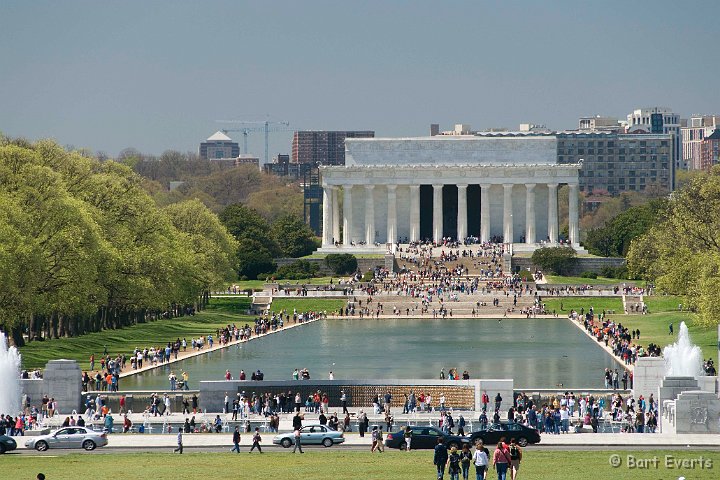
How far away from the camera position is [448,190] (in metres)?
179

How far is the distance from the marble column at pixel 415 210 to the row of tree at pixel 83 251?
5598cm

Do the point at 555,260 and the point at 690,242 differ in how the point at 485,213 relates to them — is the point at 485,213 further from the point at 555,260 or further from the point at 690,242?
the point at 690,242

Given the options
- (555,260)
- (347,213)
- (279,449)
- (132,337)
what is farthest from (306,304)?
(279,449)

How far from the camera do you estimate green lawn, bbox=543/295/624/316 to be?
387 ft

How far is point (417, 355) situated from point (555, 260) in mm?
63740

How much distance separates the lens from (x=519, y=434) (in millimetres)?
49781

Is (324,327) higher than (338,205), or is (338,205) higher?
(338,205)

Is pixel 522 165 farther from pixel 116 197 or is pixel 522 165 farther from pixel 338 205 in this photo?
pixel 116 197

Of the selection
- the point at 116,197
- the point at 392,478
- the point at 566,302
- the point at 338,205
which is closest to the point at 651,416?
the point at 392,478

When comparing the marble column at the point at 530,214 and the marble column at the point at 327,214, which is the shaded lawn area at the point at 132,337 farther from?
the marble column at the point at 530,214

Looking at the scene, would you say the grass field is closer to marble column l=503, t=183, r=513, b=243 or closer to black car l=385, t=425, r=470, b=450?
black car l=385, t=425, r=470, b=450

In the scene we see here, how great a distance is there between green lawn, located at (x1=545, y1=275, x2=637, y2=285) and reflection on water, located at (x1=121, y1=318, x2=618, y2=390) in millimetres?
25153

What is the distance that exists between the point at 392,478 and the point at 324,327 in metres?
66.9

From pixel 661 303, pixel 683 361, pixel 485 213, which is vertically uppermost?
pixel 485 213
